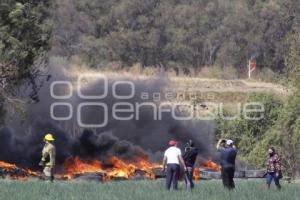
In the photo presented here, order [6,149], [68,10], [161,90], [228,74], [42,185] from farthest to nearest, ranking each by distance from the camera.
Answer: [68,10] < [228,74] < [161,90] < [6,149] < [42,185]

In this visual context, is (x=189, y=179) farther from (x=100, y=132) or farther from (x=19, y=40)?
(x=100, y=132)

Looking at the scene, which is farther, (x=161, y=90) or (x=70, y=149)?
(x=161, y=90)

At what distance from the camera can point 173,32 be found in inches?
3369

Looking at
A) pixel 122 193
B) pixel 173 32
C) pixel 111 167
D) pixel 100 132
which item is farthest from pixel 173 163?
pixel 173 32

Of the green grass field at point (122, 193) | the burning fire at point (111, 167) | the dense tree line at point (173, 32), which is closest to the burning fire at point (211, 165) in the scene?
the burning fire at point (111, 167)

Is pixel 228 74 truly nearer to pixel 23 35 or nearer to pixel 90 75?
pixel 90 75

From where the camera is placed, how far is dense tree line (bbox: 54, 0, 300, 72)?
3307 inches

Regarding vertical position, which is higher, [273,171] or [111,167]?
[273,171]

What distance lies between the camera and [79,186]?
2738 cm

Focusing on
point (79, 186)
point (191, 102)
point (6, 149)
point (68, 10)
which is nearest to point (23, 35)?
point (6, 149)

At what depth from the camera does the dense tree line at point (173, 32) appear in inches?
3307

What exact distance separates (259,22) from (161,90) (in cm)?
2988

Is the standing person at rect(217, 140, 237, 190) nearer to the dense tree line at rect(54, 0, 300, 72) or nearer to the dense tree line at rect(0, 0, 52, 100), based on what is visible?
the dense tree line at rect(0, 0, 52, 100)

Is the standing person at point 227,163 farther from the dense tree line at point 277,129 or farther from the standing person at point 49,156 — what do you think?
the dense tree line at point 277,129
